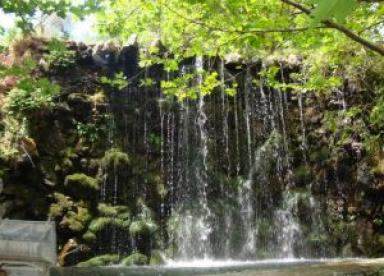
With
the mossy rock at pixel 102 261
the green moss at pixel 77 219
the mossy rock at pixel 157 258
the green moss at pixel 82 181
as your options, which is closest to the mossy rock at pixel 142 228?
the mossy rock at pixel 157 258

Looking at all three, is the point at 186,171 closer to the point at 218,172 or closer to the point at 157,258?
the point at 218,172

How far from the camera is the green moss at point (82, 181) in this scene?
13.5 metres

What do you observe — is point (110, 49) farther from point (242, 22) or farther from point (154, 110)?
point (242, 22)

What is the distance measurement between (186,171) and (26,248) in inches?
504

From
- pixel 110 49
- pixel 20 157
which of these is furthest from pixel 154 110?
pixel 20 157

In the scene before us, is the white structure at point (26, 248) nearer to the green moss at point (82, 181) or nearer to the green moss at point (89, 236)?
the green moss at point (89, 236)

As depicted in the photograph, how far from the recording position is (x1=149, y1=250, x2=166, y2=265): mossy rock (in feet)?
41.1

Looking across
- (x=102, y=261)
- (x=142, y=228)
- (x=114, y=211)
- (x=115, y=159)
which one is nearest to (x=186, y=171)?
(x=115, y=159)

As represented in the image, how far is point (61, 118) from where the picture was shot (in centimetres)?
1467

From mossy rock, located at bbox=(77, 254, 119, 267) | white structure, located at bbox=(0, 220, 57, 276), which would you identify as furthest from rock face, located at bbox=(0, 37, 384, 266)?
white structure, located at bbox=(0, 220, 57, 276)

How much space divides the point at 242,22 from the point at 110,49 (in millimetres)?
10774

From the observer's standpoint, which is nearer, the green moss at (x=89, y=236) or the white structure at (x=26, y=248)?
the white structure at (x=26, y=248)

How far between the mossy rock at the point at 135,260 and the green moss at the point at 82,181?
7.64ft

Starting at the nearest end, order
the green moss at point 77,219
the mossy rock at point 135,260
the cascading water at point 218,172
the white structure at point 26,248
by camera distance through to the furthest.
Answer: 1. the white structure at point 26,248
2. the mossy rock at point 135,260
3. the green moss at point 77,219
4. the cascading water at point 218,172
